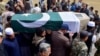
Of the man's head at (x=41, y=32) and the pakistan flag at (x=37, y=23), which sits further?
the pakistan flag at (x=37, y=23)

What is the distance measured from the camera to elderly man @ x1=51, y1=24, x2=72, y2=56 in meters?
7.04

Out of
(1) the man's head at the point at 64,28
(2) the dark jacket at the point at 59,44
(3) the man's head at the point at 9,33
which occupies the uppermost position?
(3) the man's head at the point at 9,33

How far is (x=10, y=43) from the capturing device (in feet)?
22.7

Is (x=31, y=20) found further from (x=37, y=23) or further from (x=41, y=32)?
(x=41, y=32)

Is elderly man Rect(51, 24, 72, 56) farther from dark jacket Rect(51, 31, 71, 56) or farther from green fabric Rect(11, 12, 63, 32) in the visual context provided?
green fabric Rect(11, 12, 63, 32)

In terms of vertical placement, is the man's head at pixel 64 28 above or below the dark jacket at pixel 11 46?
above

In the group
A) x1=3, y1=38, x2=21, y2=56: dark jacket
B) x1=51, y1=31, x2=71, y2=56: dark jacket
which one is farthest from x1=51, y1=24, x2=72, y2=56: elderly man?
x1=3, y1=38, x2=21, y2=56: dark jacket

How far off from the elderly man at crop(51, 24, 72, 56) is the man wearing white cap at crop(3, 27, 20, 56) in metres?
0.83

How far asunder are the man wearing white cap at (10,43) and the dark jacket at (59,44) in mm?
834

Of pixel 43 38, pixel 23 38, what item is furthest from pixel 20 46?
pixel 43 38

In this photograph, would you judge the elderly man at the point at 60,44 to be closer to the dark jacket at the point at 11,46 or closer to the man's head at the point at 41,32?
the man's head at the point at 41,32

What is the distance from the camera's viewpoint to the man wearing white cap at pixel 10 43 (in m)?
6.80

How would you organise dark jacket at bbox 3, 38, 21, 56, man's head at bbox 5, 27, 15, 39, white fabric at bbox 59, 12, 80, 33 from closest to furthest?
1. man's head at bbox 5, 27, 15, 39
2. dark jacket at bbox 3, 38, 21, 56
3. white fabric at bbox 59, 12, 80, 33

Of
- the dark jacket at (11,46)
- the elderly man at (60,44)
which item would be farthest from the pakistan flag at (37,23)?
the dark jacket at (11,46)
